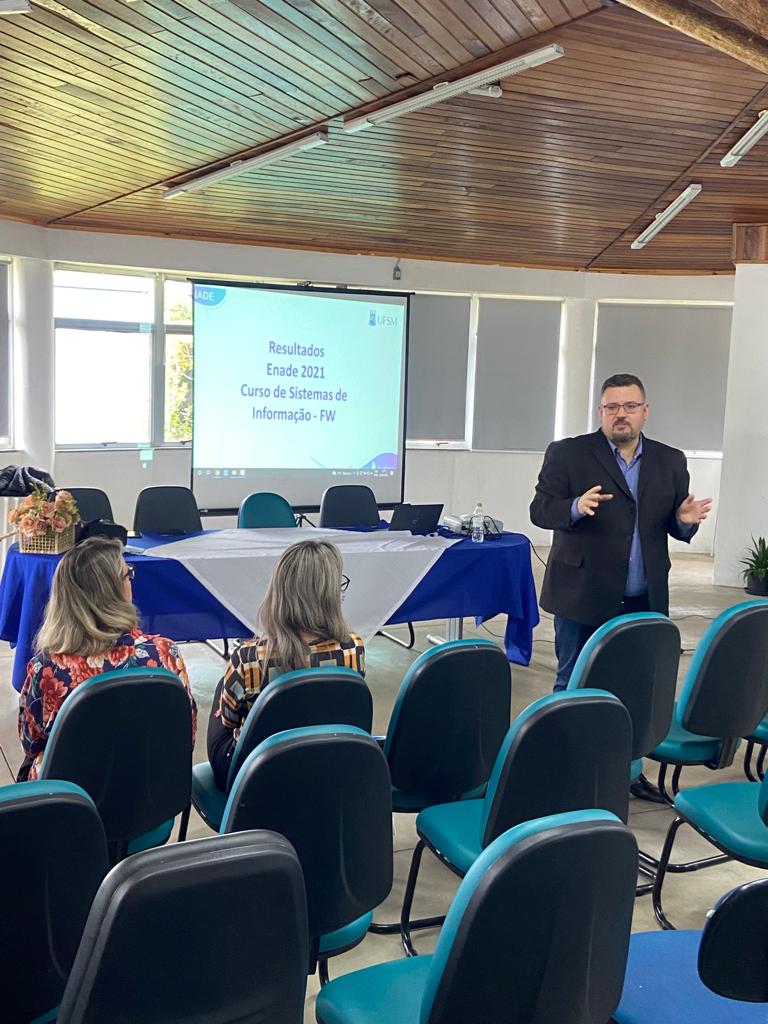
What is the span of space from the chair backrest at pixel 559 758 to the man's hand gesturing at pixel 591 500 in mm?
1658

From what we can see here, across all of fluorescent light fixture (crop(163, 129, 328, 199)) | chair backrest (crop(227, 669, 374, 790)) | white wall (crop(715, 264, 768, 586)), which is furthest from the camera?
white wall (crop(715, 264, 768, 586))

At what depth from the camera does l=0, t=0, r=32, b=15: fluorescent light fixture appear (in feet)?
12.0

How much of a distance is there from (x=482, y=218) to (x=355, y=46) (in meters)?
4.32

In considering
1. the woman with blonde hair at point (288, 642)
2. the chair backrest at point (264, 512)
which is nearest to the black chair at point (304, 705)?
the woman with blonde hair at point (288, 642)

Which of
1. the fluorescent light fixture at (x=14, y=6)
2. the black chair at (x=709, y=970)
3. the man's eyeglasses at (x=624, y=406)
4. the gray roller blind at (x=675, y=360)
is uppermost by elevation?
the fluorescent light fixture at (x=14, y=6)

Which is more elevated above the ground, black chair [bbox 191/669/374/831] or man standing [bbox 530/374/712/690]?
man standing [bbox 530/374/712/690]

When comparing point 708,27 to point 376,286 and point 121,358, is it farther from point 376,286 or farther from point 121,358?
point 121,358

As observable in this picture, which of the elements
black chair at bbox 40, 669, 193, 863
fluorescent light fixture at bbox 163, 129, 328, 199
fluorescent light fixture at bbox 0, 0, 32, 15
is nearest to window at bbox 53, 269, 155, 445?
fluorescent light fixture at bbox 163, 129, 328, 199

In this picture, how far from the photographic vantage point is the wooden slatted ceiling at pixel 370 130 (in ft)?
14.7

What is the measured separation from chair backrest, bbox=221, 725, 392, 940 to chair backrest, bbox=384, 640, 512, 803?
26.6 inches

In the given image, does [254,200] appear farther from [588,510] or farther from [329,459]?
[588,510]

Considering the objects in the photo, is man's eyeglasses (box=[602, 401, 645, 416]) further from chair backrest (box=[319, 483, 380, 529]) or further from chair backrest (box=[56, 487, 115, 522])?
chair backrest (box=[56, 487, 115, 522])

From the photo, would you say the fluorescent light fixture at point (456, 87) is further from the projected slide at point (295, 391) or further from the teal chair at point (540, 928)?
the teal chair at point (540, 928)

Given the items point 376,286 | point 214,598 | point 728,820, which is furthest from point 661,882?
point 376,286
